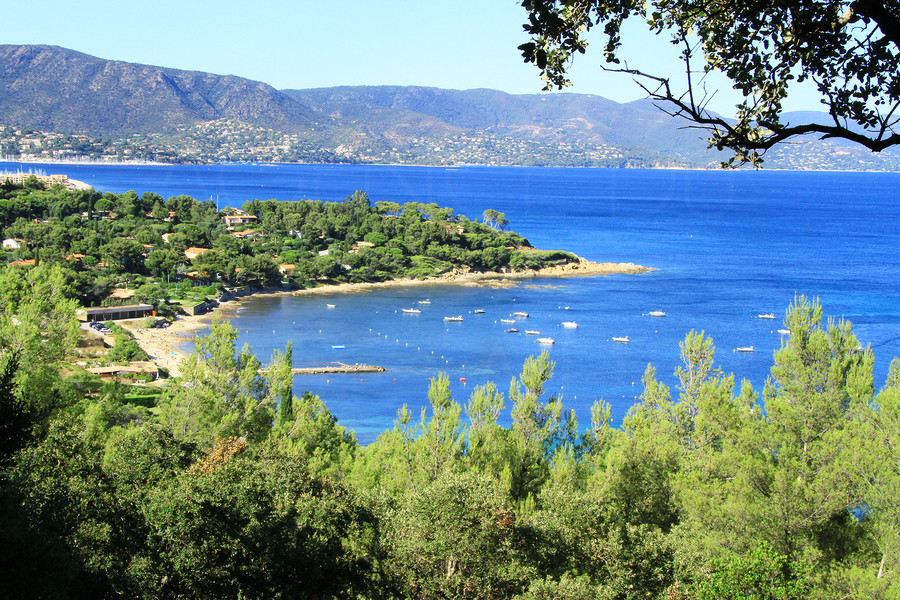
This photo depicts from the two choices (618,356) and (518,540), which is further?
(618,356)

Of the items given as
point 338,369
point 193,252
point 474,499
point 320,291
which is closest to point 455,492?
point 474,499

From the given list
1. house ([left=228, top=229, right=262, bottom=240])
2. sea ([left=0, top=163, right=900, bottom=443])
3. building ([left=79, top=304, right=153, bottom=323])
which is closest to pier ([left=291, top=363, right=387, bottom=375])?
sea ([left=0, top=163, right=900, bottom=443])

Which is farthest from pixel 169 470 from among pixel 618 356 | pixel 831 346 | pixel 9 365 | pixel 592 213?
pixel 592 213

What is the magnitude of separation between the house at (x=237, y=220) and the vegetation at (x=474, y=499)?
161ft

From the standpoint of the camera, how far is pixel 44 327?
48.1 feet

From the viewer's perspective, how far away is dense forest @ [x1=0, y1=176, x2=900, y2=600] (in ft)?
23.5

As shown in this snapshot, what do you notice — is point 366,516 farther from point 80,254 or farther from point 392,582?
point 80,254

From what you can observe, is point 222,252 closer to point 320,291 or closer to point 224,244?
point 224,244

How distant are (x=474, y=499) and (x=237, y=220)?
5872 cm

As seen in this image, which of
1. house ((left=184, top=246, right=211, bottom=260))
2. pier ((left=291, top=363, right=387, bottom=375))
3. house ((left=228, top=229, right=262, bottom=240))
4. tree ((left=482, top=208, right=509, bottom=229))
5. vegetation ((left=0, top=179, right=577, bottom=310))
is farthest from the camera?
tree ((left=482, top=208, right=509, bottom=229))

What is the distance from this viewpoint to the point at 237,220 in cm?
6350

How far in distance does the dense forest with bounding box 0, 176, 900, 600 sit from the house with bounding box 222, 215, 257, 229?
155ft

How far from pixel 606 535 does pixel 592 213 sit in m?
95.2

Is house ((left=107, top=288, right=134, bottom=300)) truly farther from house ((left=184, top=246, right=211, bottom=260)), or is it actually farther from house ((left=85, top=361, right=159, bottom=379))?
house ((left=85, top=361, right=159, bottom=379))
